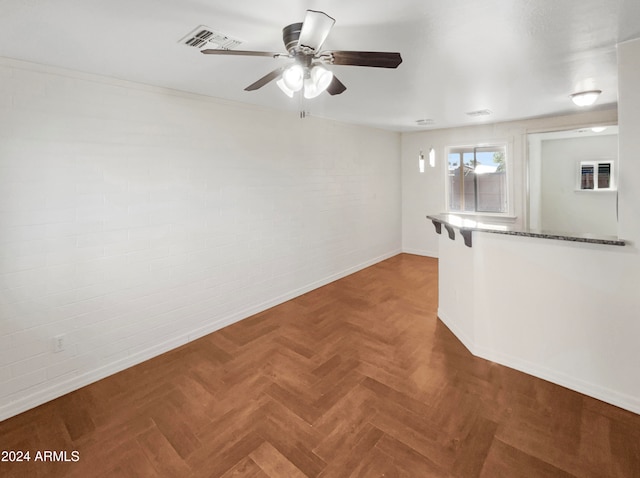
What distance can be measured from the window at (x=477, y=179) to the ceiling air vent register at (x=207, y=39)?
511cm

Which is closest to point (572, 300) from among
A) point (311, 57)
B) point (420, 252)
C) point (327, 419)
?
point (327, 419)

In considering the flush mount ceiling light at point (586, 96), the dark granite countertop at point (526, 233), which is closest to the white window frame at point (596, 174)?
the flush mount ceiling light at point (586, 96)

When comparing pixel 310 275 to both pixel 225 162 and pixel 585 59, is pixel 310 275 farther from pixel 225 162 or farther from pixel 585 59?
pixel 585 59

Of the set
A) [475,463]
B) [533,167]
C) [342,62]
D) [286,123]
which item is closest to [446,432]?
[475,463]

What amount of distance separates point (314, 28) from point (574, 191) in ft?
22.4

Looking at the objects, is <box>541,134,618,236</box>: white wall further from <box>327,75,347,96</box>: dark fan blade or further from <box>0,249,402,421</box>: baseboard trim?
<box>327,75,347,96</box>: dark fan blade

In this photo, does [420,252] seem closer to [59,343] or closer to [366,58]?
[366,58]

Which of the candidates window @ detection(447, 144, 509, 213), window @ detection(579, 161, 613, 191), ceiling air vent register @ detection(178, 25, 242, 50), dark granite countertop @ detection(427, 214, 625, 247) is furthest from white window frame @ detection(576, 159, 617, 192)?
ceiling air vent register @ detection(178, 25, 242, 50)

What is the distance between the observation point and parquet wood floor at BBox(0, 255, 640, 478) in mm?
1790

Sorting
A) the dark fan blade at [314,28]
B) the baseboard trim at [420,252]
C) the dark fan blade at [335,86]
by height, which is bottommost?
the baseboard trim at [420,252]

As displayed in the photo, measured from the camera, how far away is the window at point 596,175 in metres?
5.80

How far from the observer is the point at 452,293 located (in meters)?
3.30

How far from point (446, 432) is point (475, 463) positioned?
24cm

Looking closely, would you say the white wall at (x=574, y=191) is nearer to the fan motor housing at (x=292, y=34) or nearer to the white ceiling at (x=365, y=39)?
the white ceiling at (x=365, y=39)
